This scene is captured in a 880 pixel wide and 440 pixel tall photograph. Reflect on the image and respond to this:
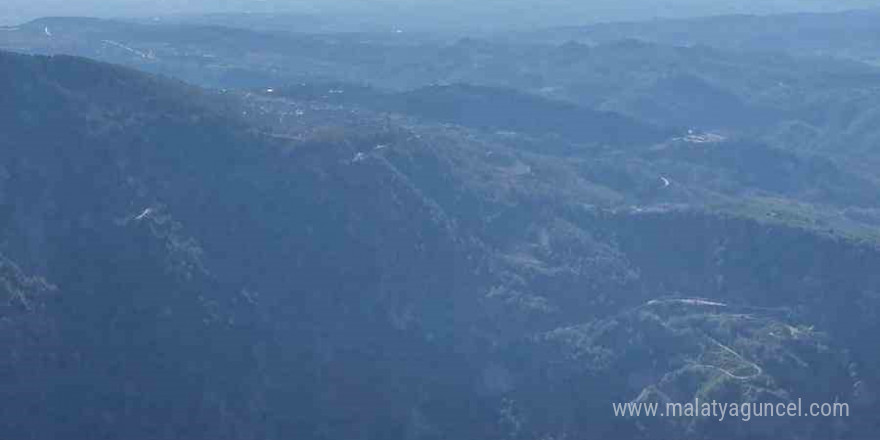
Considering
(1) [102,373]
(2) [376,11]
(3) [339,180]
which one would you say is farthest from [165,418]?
(2) [376,11]

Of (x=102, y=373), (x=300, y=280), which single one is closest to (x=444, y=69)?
(x=300, y=280)

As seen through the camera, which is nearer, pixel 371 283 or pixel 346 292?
pixel 346 292

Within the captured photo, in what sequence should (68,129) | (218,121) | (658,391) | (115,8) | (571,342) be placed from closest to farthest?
(658,391)
(571,342)
(68,129)
(218,121)
(115,8)

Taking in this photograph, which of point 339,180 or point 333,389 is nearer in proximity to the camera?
point 333,389

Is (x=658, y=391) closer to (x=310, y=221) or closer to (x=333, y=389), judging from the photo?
(x=333, y=389)

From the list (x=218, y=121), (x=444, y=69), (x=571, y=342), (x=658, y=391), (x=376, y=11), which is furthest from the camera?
(x=376, y=11)

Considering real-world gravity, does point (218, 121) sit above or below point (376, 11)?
above
